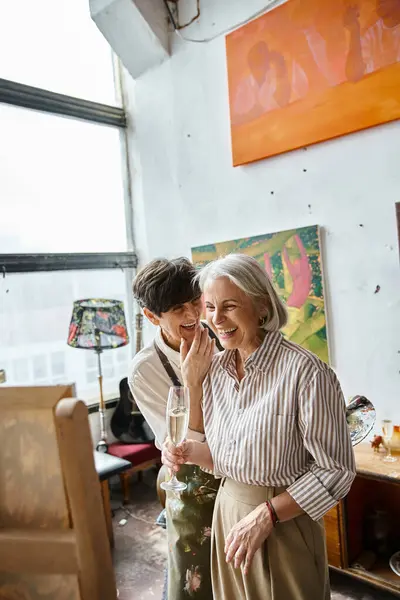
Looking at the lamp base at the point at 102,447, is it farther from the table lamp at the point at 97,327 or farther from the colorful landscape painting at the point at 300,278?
the colorful landscape painting at the point at 300,278

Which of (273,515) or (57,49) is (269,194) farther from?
(273,515)

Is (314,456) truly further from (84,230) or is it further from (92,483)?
(84,230)

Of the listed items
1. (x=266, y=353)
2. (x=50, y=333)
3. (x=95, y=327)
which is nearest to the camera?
(x=266, y=353)

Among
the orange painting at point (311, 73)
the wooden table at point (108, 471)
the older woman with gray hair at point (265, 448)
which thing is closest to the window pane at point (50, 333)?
the wooden table at point (108, 471)

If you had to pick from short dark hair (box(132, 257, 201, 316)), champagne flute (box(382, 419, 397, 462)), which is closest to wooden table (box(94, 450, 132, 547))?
champagne flute (box(382, 419, 397, 462))

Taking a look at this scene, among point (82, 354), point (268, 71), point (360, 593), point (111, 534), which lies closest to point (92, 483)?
point (360, 593)

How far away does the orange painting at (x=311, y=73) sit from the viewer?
2805 mm

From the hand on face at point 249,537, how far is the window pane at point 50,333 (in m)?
2.96

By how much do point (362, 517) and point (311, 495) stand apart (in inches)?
71.7

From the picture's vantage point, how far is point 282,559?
1305 millimetres

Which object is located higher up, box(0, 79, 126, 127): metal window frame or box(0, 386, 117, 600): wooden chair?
box(0, 79, 126, 127): metal window frame

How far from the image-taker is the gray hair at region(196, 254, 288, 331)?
1380 millimetres

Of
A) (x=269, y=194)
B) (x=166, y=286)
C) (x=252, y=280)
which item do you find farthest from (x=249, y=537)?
(x=269, y=194)

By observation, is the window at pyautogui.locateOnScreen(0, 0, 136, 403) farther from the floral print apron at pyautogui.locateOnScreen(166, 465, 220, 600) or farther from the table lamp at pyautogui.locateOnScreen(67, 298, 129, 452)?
the floral print apron at pyautogui.locateOnScreen(166, 465, 220, 600)
